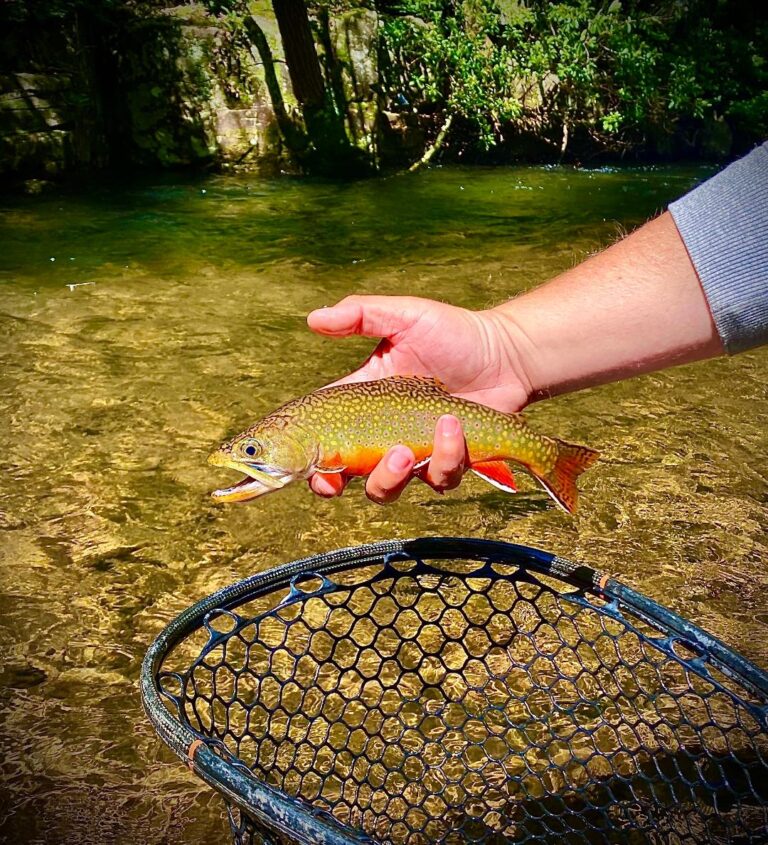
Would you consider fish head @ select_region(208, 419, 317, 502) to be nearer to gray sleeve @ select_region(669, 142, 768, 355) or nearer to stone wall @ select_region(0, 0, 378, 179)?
gray sleeve @ select_region(669, 142, 768, 355)

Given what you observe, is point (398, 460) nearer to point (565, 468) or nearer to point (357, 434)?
point (357, 434)

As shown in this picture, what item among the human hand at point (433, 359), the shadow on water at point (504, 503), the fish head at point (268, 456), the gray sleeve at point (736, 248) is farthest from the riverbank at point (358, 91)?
the gray sleeve at point (736, 248)

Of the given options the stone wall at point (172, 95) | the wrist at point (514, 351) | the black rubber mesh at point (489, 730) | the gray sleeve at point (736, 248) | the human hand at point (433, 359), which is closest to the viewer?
the gray sleeve at point (736, 248)

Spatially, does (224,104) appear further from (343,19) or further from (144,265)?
(144,265)

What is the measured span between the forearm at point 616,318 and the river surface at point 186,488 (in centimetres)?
122

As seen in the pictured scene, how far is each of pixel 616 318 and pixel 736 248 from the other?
43 cm

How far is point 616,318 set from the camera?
97.7 inches

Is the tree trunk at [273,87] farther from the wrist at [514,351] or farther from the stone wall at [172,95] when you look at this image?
the wrist at [514,351]

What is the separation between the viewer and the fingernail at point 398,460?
2.31 m

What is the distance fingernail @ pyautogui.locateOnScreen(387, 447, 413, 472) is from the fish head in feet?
0.71

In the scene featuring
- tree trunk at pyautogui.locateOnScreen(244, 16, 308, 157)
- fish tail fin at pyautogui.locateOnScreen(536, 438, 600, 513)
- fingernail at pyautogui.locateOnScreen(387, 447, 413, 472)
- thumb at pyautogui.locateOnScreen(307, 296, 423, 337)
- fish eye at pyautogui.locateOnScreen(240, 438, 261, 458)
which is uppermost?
tree trunk at pyautogui.locateOnScreen(244, 16, 308, 157)

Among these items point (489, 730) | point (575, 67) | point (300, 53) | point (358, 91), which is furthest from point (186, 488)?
point (575, 67)

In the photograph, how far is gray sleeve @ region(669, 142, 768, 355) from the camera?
209cm

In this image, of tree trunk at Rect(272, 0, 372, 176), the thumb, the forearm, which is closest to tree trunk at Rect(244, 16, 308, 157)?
tree trunk at Rect(272, 0, 372, 176)
